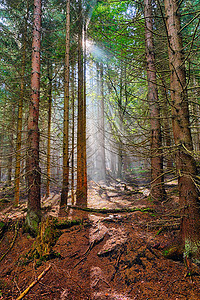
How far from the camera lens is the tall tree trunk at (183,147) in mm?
2518

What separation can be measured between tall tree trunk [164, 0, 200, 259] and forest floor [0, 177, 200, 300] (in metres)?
0.24

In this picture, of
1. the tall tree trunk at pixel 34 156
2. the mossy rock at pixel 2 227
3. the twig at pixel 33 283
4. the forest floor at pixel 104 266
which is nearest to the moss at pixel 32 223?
the tall tree trunk at pixel 34 156

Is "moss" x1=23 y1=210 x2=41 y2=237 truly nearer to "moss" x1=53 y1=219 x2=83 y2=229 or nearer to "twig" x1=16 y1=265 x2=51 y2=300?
"moss" x1=53 y1=219 x2=83 y2=229

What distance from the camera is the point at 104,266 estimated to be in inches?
124

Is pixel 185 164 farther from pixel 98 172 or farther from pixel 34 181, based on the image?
pixel 98 172

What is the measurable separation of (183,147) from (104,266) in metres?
2.79

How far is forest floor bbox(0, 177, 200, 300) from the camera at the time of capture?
2.48 metres

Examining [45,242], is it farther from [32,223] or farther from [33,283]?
[32,223]

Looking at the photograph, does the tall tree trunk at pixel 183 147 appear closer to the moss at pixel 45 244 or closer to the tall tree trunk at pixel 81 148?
the moss at pixel 45 244

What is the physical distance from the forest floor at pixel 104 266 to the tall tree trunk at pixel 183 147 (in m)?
0.24

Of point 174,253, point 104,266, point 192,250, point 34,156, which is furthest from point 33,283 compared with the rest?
point 34,156

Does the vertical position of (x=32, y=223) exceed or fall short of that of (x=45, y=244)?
it exceeds it

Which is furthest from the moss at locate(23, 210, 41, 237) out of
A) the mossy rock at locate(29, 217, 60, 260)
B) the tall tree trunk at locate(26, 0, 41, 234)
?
the mossy rock at locate(29, 217, 60, 260)

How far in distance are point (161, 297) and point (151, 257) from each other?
76cm
